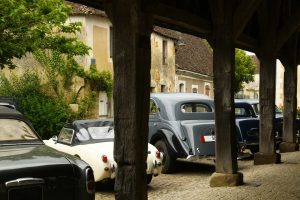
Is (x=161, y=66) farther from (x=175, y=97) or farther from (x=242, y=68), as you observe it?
(x=175, y=97)

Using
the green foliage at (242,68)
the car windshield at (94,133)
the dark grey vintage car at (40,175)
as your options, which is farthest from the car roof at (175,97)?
the green foliage at (242,68)

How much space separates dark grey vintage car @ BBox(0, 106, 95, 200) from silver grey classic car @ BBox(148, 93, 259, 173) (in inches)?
219

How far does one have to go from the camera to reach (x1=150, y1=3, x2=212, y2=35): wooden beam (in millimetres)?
7270

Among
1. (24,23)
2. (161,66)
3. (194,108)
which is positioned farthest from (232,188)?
(161,66)

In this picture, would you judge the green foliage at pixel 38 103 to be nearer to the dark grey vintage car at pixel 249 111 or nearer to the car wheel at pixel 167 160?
the dark grey vintage car at pixel 249 111

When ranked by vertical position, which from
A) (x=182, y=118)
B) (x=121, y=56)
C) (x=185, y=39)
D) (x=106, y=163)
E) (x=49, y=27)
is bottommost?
(x=106, y=163)

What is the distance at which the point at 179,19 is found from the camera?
7867 millimetres

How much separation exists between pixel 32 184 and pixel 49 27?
11.9 metres

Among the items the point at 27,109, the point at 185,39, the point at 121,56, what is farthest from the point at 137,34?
the point at 185,39

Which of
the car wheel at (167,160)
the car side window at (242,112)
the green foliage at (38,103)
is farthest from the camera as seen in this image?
the green foliage at (38,103)

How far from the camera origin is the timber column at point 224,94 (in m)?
8.41

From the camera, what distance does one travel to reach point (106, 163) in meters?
8.72

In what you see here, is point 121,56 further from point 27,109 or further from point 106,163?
point 27,109

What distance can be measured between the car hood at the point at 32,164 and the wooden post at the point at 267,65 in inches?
255
